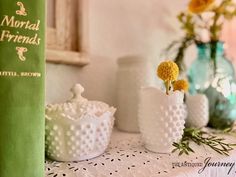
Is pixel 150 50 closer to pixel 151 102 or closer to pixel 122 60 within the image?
pixel 122 60

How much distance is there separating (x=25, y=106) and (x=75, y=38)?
33cm

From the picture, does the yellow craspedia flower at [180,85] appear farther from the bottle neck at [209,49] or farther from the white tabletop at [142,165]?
the bottle neck at [209,49]

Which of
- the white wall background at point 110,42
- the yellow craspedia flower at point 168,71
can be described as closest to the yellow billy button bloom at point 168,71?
the yellow craspedia flower at point 168,71

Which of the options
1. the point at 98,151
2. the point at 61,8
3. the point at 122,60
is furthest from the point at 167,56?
the point at 98,151

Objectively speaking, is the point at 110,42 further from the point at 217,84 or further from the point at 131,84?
the point at 217,84

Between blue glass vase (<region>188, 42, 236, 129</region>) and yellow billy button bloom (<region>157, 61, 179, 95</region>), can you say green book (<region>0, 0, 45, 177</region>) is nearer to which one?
yellow billy button bloom (<region>157, 61, 179, 95</region>)

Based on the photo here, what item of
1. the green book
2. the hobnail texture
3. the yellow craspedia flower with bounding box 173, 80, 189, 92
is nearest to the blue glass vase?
the yellow craspedia flower with bounding box 173, 80, 189, 92

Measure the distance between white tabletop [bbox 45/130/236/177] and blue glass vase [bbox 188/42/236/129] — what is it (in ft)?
0.72

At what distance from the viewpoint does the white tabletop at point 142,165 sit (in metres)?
0.37

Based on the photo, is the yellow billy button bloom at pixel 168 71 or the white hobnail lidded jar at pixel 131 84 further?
the white hobnail lidded jar at pixel 131 84

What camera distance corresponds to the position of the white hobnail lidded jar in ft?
1.99

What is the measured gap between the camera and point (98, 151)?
427 millimetres

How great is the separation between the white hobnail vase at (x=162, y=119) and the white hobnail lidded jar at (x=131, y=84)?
149mm

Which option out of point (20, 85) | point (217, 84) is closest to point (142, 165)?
point (20, 85)
